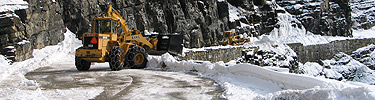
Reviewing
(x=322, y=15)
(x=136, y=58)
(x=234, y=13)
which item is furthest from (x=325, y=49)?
(x=136, y=58)

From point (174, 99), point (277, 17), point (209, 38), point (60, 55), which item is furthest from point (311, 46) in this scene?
point (174, 99)

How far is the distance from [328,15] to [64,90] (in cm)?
6654

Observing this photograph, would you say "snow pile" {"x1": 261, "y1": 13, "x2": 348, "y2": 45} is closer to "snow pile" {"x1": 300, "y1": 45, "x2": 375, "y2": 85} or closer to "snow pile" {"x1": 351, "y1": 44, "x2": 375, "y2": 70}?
"snow pile" {"x1": 300, "y1": 45, "x2": 375, "y2": 85}

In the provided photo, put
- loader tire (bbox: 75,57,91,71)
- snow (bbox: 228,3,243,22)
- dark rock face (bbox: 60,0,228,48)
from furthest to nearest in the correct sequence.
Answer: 1. snow (bbox: 228,3,243,22)
2. dark rock face (bbox: 60,0,228,48)
3. loader tire (bbox: 75,57,91,71)

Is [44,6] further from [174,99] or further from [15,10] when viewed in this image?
[174,99]

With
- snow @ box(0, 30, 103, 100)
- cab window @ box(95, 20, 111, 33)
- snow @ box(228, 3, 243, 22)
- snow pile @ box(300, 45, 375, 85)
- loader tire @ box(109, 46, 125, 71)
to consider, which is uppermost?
snow @ box(228, 3, 243, 22)

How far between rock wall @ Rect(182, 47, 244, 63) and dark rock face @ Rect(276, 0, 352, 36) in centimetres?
3529

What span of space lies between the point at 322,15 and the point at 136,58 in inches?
2318

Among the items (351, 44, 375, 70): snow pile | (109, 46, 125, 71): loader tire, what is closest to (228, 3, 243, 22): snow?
(351, 44, 375, 70): snow pile

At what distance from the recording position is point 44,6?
19141mm

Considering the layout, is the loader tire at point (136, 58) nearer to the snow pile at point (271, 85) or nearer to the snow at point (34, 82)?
the snow pile at point (271, 85)

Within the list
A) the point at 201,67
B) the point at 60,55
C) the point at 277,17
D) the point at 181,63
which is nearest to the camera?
the point at 201,67

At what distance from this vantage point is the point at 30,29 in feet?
54.1

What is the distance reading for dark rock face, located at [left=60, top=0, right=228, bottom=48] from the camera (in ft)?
77.2
